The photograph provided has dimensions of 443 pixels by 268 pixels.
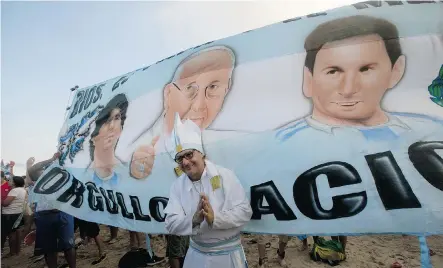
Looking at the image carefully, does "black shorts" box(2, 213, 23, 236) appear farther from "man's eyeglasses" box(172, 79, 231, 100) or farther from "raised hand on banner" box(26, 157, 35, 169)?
"man's eyeglasses" box(172, 79, 231, 100)

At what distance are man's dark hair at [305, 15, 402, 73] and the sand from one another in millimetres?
3220

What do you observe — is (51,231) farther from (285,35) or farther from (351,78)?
(351,78)

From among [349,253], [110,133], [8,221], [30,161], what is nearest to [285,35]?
[110,133]

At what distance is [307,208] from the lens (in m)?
2.14

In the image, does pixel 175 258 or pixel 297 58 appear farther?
pixel 175 258

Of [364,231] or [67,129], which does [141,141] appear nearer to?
[67,129]

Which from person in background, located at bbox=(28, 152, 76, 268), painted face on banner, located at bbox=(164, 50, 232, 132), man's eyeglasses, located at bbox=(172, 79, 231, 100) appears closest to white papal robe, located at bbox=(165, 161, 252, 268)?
painted face on banner, located at bbox=(164, 50, 232, 132)

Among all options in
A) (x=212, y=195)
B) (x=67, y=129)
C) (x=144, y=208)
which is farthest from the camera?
(x=67, y=129)

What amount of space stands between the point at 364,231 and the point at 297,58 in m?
1.36

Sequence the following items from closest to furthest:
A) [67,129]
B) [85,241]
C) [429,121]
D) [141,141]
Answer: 1. [429,121]
2. [141,141]
3. [67,129]
4. [85,241]

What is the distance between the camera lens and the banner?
194 cm

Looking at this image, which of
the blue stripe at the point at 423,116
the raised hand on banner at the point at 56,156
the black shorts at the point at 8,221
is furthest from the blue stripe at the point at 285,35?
the black shorts at the point at 8,221

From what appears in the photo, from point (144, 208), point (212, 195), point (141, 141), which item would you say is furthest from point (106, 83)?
point (212, 195)

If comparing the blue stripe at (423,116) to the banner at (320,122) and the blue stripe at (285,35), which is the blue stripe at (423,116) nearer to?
the banner at (320,122)
